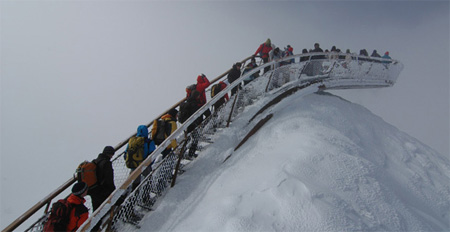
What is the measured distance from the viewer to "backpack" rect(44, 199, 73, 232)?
3615 millimetres

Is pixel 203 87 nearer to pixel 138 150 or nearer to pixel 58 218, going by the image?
pixel 138 150

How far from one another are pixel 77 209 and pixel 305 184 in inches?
135

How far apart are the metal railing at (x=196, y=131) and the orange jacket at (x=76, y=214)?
23 centimetres

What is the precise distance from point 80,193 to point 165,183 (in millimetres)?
1677

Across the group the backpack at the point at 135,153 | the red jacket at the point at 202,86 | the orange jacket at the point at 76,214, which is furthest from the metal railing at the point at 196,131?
the red jacket at the point at 202,86

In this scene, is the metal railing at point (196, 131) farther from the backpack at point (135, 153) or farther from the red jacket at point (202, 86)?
the red jacket at point (202, 86)

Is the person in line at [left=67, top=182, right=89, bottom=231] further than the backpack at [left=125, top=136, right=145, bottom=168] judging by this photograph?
No

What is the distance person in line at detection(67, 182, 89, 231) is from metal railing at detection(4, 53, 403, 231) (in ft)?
0.79

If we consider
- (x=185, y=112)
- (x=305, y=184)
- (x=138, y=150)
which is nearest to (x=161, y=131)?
(x=138, y=150)

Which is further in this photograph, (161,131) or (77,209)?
(161,131)

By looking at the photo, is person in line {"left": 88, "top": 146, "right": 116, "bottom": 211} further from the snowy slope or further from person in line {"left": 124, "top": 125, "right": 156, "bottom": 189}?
the snowy slope

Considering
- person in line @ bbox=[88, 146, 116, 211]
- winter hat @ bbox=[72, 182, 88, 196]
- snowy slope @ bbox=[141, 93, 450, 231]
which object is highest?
winter hat @ bbox=[72, 182, 88, 196]

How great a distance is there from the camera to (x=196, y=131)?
6.11m

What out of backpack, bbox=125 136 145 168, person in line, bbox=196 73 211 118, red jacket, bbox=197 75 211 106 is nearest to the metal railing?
backpack, bbox=125 136 145 168
